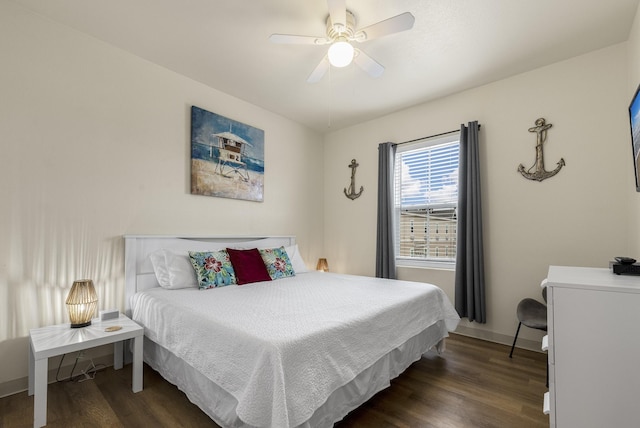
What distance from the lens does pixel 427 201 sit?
364 centimetres

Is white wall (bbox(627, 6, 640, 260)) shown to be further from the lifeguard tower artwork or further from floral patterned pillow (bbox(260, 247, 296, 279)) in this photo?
the lifeguard tower artwork

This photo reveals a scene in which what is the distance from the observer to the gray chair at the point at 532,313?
244cm

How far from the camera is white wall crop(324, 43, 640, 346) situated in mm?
2496

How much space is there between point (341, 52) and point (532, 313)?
268 cm

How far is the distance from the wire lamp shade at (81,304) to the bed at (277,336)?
12.5 inches

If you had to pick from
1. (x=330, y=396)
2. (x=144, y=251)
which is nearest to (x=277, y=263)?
(x=144, y=251)

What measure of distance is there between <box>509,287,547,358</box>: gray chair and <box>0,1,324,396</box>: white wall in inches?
122

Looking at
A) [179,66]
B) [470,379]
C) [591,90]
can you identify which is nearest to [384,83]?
[591,90]

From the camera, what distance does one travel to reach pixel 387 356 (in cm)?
195

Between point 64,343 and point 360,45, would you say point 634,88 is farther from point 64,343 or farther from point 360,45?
point 64,343

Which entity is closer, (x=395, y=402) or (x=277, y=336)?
Answer: (x=277, y=336)

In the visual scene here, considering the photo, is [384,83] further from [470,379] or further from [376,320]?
[470,379]

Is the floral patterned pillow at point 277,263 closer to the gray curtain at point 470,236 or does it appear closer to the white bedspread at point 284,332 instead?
the white bedspread at point 284,332

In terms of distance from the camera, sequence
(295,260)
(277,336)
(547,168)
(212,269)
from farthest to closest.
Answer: (295,260) → (547,168) → (212,269) → (277,336)
